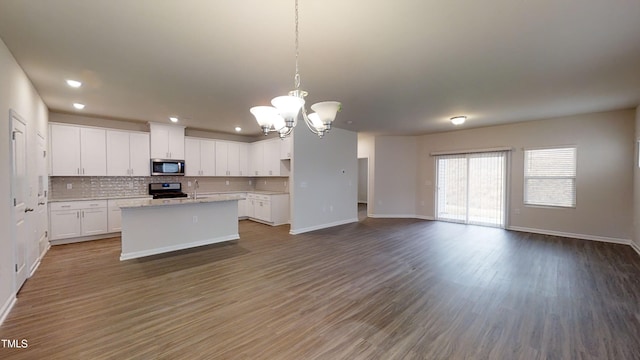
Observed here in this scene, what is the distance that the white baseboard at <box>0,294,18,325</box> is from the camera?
2.43 m

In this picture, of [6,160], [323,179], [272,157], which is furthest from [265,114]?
[272,157]

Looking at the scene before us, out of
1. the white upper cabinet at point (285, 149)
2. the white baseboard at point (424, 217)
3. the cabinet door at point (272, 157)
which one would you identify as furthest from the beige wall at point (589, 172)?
the cabinet door at point (272, 157)

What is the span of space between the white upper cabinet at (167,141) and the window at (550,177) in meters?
8.51

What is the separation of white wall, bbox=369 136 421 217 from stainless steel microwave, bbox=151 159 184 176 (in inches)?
221

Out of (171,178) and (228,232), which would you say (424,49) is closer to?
(228,232)

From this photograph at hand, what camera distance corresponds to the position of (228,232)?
5320 mm

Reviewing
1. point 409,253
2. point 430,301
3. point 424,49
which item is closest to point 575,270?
point 409,253

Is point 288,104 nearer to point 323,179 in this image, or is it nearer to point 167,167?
point 323,179

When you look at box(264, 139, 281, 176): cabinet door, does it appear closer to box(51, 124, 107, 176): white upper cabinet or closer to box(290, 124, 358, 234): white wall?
box(290, 124, 358, 234): white wall

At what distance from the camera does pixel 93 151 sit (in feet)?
18.2

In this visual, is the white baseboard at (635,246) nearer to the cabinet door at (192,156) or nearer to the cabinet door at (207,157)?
the cabinet door at (207,157)

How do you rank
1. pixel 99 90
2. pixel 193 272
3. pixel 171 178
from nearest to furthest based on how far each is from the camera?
pixel 193 272 → pixel 99 90 → pixel 171 178

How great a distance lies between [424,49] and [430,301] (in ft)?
8.75

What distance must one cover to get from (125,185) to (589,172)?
33.9 ft
